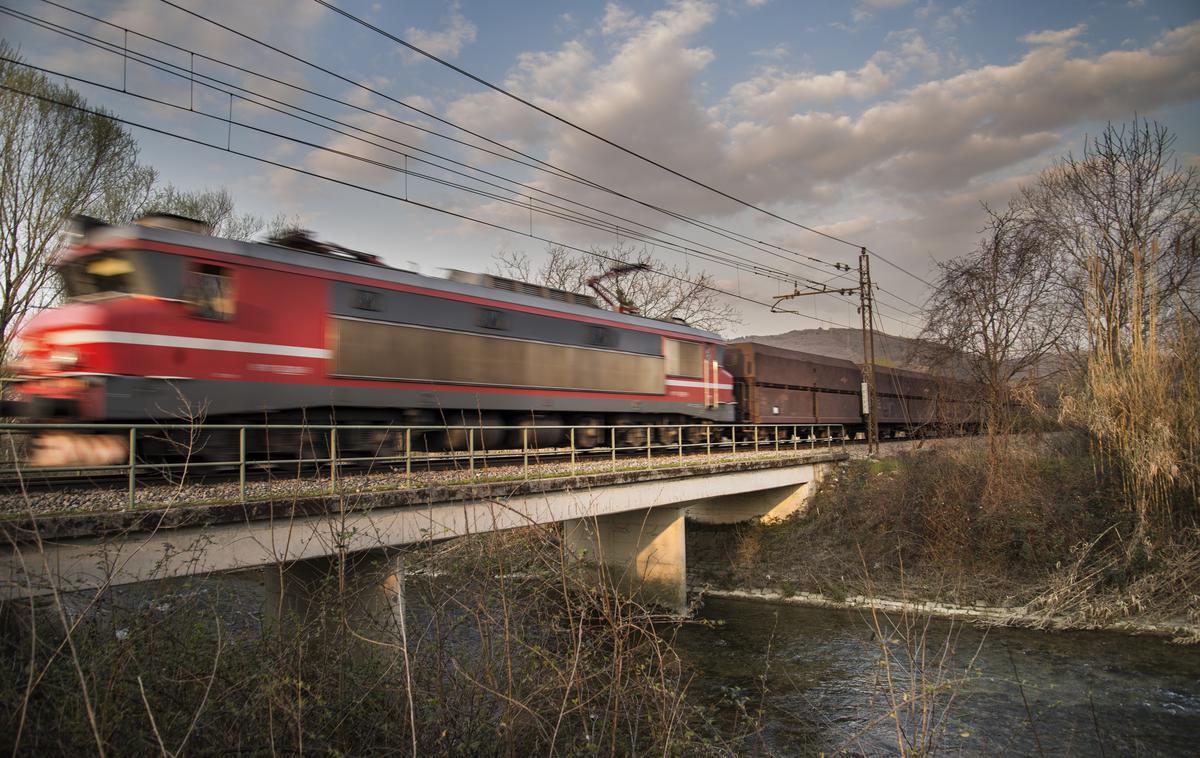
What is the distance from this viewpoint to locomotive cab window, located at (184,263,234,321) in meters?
8.49

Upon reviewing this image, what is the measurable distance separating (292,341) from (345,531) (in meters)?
5.13

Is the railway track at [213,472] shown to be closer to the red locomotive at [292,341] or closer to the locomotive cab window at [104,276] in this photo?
the red locomotive at [292,341]

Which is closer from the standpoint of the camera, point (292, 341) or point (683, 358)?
point (292, 341)

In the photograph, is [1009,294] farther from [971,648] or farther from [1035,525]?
[971,648]

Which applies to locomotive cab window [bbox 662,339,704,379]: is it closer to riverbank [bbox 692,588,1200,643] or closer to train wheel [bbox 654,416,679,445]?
train wheel [bbox 654,416,679,445]

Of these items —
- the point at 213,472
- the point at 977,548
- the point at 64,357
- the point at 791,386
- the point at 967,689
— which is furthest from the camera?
the point at 791,386

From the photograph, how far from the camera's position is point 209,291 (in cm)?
866

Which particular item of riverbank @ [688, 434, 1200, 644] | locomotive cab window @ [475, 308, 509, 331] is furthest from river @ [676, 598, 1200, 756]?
locomotive cab window @ [475, 308, 509, 331]

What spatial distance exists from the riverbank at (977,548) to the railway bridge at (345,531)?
2743 mm

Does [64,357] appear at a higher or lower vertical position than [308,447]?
higher

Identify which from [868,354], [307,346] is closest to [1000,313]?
[868,354]

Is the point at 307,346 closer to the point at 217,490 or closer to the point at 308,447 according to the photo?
the point at 308,447

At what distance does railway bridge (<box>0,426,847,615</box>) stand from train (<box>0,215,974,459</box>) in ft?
3.94

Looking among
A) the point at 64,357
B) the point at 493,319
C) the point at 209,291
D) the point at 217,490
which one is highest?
the point at 493,319
